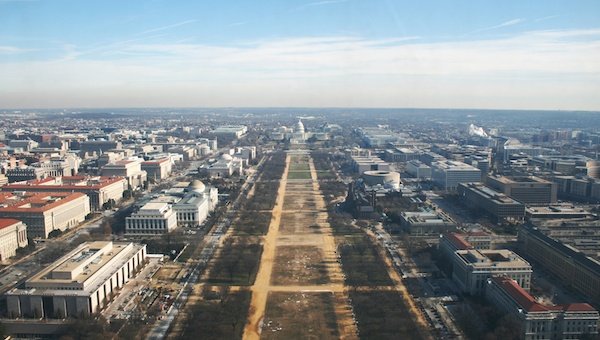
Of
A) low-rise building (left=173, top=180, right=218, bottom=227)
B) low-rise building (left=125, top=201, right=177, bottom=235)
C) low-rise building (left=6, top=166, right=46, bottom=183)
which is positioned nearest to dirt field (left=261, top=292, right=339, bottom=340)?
low-rise building (left=125, top=201, right=177, bottom=235)

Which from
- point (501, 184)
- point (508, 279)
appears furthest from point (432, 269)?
point (501, 184)

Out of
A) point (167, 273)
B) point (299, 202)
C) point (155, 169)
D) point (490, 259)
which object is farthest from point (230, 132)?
point (490, 259)

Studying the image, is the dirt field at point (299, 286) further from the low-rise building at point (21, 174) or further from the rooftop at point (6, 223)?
the low-rise building at point (21, 174)

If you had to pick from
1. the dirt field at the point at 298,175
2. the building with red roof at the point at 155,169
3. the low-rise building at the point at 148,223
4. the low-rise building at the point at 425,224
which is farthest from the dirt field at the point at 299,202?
the building with red roof at the point at 155,169

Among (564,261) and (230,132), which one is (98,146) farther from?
(564,261)

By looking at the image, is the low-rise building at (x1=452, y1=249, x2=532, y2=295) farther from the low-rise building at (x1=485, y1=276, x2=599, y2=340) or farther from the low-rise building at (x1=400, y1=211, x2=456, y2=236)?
the low-rise building at (x1=400, y1=211, x2=456, y2=236)

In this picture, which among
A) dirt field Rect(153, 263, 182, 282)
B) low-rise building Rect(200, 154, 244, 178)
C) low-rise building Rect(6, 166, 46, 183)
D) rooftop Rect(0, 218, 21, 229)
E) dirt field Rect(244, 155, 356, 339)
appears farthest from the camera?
low-rise building Rect(200, 154, 244, 178)
